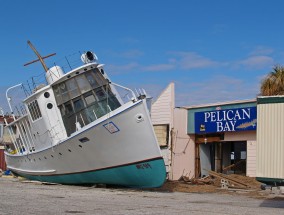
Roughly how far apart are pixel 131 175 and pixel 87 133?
248cm

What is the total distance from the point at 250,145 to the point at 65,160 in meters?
9.36

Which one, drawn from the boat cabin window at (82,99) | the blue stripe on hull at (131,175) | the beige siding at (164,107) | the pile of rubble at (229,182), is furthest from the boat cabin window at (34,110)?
the pile of rubble at (229,182)

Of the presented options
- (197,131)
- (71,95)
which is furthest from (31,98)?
(197,131)

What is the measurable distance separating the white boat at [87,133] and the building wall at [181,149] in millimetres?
5152

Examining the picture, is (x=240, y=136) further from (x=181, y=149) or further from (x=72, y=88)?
(x=72, y=88)

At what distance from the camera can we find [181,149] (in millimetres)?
26438

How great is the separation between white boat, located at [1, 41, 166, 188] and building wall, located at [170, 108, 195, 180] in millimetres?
A: 5152

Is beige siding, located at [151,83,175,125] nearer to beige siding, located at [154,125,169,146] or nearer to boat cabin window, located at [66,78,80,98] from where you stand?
beige siding, located at [154,125,169,146]

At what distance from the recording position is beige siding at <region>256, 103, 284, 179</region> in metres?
12.5

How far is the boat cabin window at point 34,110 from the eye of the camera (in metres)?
21.8

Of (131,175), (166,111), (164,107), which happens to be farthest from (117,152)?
(164,107)

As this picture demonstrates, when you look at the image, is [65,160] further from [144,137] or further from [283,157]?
[283,157]

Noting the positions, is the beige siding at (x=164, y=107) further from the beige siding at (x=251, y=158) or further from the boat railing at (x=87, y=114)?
the boat railing at (x=87, y=114)

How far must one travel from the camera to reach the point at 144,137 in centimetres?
1839
